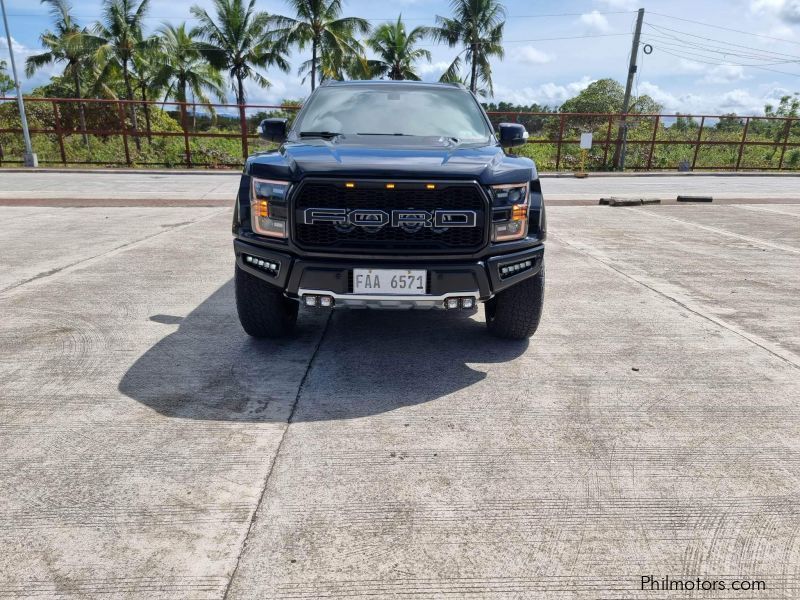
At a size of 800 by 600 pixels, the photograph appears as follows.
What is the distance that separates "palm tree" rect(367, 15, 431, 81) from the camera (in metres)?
29.5

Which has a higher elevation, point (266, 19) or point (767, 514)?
point (266, 19)

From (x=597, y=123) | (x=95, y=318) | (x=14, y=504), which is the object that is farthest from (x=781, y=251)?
(x=597, y=123)

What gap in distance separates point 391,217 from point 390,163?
0.96ft

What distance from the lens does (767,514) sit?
6.92 feet

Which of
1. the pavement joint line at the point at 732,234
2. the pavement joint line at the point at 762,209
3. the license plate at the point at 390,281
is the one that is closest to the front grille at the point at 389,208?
the license plate at the point at 390,281

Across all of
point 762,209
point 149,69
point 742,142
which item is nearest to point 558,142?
point 742,142

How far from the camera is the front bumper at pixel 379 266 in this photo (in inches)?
120

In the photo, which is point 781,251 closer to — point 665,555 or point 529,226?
point 529,226

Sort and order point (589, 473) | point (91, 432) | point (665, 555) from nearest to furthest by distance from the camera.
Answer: point (665, 555)
point (589, 473)
point (91, 432)

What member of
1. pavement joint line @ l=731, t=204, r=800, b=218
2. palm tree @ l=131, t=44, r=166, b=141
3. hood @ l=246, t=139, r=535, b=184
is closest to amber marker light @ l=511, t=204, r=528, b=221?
hood @ l=246, t=139, r=535, b=184

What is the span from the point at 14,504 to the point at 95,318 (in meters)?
2.28

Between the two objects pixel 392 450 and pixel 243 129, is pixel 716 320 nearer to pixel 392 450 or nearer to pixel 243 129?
pixel 392 450

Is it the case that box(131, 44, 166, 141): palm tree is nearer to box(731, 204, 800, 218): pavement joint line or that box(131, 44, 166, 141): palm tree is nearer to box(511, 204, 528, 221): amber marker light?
box(731, 204, 800, 218): pavement joint line

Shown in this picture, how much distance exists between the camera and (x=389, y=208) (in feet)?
9.87
